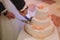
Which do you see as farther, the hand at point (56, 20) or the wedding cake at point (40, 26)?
the hand at point (56, 20)

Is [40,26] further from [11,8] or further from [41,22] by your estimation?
[11,8]

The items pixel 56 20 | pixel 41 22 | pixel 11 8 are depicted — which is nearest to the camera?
pixel 41 22

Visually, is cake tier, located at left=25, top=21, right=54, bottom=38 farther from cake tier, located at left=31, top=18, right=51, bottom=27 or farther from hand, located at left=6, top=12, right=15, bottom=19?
hand, located at left=6, top=12, right=15, bottom=19

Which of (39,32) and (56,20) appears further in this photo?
(56,20)

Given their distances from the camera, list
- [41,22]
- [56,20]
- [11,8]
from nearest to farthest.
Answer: [41,22], [11,8], [56,20]

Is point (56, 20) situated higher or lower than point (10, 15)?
lower

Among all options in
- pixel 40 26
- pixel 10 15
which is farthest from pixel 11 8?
pixel 40 26

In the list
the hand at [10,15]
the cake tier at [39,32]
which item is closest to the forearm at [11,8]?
the hand at [10,15]

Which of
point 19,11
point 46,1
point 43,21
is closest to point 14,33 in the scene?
point 19,11

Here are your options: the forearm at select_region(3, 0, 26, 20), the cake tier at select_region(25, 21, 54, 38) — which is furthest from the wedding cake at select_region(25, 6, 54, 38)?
the forearm at select_region(3, 0, 26, 20)

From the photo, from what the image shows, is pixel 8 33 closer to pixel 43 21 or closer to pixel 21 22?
pixel 21 22

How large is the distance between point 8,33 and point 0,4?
0.74 feet

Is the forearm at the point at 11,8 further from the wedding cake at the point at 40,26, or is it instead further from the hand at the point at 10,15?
the wedding cake at the point at 40,26

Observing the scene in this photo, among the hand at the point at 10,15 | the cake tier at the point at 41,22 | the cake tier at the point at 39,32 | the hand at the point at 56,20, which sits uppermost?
the cake tier at the point at 41,22
